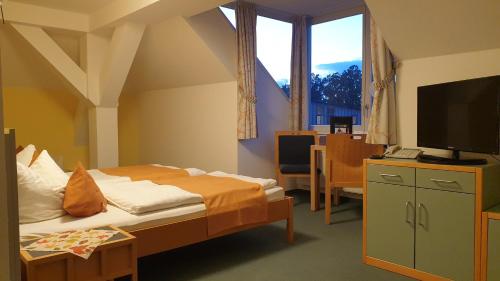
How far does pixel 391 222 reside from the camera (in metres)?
2.67

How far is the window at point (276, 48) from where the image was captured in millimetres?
5121

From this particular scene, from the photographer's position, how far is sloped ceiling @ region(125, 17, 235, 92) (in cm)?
440

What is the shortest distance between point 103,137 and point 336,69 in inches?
125

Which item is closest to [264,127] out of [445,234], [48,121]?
[445,234]

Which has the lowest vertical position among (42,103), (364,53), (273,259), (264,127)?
(273,259)

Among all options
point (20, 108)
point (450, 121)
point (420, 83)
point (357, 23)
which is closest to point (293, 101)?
point (357, 23)

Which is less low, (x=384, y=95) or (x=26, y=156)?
(x=384, y=95)

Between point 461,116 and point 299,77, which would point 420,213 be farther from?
point 299,77

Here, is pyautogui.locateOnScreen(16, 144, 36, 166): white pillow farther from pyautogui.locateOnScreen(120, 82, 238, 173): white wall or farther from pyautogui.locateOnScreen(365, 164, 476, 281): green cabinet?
pyautogui.locateOnScreen(365, 164, 476, 281): green cabinet

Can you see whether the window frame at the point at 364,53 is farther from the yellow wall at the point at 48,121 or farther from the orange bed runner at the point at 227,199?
the yellow wall at the point at 48,121

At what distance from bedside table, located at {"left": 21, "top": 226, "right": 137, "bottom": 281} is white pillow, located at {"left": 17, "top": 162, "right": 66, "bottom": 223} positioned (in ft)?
0.90

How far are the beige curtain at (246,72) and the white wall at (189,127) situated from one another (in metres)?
A: 0.16

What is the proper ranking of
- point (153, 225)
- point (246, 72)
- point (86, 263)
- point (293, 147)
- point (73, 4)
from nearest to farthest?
point (86, 263) → point (153, 225) → point (73, 4) → point (246, 72) → point (293, 147)

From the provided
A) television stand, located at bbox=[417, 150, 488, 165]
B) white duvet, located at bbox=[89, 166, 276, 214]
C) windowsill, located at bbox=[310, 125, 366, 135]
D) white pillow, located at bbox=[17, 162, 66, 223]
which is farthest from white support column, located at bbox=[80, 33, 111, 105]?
television stand, located at bbox=[417, 150, 488, 165]
